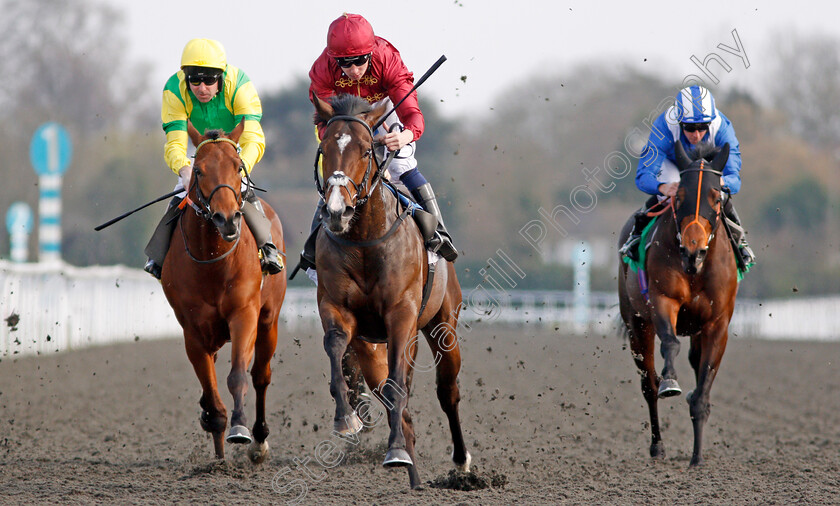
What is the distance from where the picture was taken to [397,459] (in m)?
4.73

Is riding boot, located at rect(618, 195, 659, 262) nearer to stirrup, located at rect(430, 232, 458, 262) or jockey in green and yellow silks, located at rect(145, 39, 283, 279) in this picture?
stirrup, located at rect(430, 232, 458, 262)

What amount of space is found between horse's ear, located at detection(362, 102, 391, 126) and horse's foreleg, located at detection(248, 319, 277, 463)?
231 cm

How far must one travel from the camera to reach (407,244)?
524 cm

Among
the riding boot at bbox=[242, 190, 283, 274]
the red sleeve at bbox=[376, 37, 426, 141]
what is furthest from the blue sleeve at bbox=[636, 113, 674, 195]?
the riding boot at bbox=[242, 190, 283, 274]

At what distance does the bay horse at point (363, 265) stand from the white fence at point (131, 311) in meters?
1.83

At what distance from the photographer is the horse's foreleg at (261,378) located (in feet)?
21.8

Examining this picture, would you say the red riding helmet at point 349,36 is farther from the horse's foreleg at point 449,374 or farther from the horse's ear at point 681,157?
the horse's ear at point 681,157

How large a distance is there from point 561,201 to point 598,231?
5415mm

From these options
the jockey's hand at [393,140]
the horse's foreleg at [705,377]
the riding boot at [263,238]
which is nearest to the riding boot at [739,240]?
the horse's foreleg at [705,377]

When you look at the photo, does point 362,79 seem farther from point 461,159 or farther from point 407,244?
point 461,159

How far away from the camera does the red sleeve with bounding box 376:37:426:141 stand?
219 inches

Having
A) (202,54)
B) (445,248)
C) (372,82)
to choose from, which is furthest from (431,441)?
(202,54)

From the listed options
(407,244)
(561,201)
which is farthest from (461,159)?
(407,244)

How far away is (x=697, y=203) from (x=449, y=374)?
1978 millimetres
